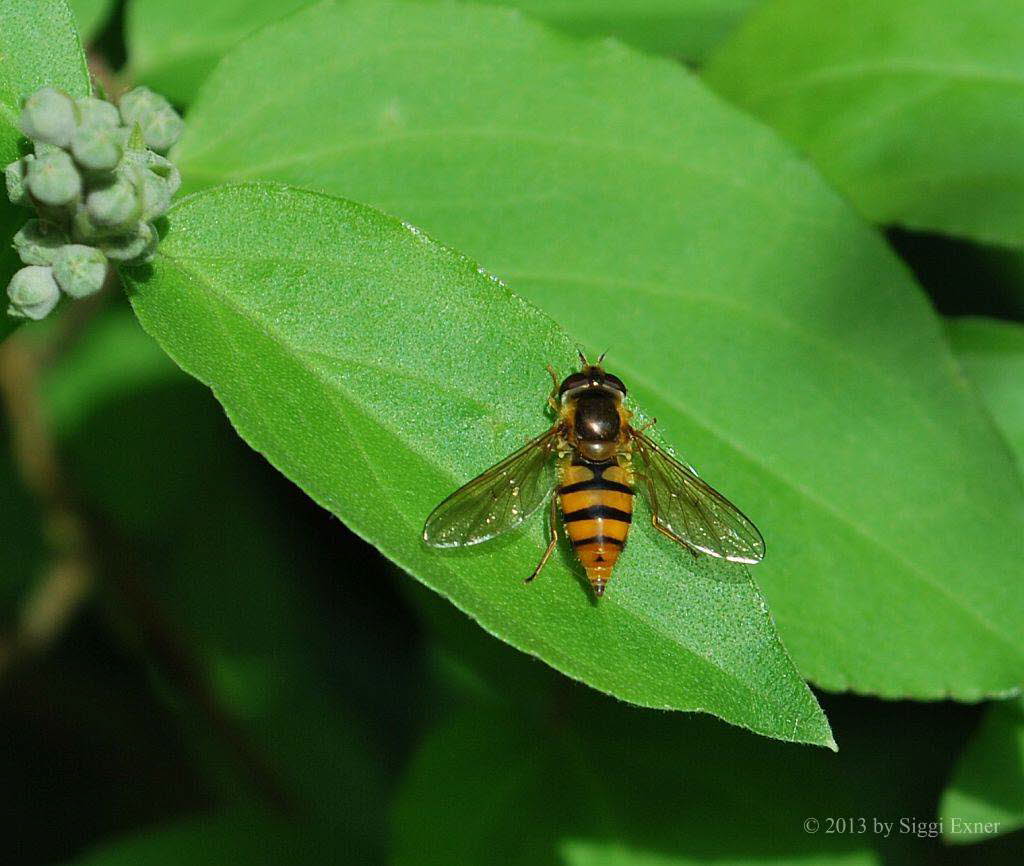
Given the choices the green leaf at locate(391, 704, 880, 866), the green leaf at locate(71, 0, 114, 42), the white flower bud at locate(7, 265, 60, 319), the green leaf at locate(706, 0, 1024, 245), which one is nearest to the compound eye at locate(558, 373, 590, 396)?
the white flower bud at locate(7, 265, 60, 319)

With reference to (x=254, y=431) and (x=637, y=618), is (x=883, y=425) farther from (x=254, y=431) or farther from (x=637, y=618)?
(x=254, y=431)

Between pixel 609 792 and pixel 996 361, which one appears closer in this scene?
pixel 996 361

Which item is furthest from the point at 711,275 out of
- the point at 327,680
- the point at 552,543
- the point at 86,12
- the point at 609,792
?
the point at 327,680

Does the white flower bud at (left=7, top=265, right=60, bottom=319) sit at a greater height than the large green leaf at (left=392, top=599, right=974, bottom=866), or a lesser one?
lesser

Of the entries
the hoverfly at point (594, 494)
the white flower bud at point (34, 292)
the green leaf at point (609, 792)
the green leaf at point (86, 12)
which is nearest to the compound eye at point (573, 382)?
the hoverfly at point (594, 494)

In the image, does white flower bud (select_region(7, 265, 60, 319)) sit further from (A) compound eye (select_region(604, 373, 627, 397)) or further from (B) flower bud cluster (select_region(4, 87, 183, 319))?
(A) compound eye (select_region(604, 373, 627, 397))

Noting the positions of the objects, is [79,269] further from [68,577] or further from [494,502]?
[68,577]

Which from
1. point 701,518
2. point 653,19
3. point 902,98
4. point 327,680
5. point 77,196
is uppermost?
point 653,19
